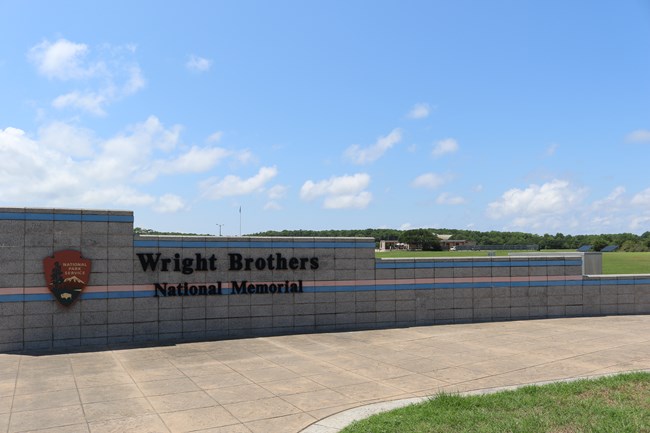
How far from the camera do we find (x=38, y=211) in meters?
14.7

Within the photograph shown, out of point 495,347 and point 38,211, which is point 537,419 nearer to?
point 495,347

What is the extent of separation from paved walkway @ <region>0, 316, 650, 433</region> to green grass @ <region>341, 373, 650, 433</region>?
1.14 m

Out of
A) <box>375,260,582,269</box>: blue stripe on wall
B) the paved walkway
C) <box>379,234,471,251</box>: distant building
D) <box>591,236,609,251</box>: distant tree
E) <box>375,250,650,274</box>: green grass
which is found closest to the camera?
the paved walkway

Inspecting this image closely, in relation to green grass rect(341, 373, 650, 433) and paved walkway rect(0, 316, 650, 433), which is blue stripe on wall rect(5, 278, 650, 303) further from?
green grass rect(341, 373, 650, 433)

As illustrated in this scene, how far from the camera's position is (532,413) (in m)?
8.08

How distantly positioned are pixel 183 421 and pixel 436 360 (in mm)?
6623

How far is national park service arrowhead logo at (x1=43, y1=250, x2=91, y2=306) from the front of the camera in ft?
48.2

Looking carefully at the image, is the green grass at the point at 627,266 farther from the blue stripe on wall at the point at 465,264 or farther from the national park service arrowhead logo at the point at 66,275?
the national park service arrowhead logo at the point at 66,275

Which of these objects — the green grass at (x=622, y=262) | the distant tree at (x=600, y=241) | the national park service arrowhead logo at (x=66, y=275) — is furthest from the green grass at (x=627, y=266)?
the distant tree at (x=600, y=241)

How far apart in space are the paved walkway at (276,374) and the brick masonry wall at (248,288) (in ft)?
3.61

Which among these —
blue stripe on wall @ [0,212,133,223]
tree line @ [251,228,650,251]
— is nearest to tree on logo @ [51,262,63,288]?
blue stripe on wall @ [0,212,133,223]

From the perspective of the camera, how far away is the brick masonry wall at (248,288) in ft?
47.9

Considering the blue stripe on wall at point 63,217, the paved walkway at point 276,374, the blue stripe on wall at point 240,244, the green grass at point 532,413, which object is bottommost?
the paved walkway at point 276,374

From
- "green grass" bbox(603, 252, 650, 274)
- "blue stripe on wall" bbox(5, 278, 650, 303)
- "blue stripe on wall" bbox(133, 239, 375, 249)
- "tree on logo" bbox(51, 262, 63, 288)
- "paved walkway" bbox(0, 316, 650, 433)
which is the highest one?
"blue stripe on wall" bbox(133, 239, 375, 249)
